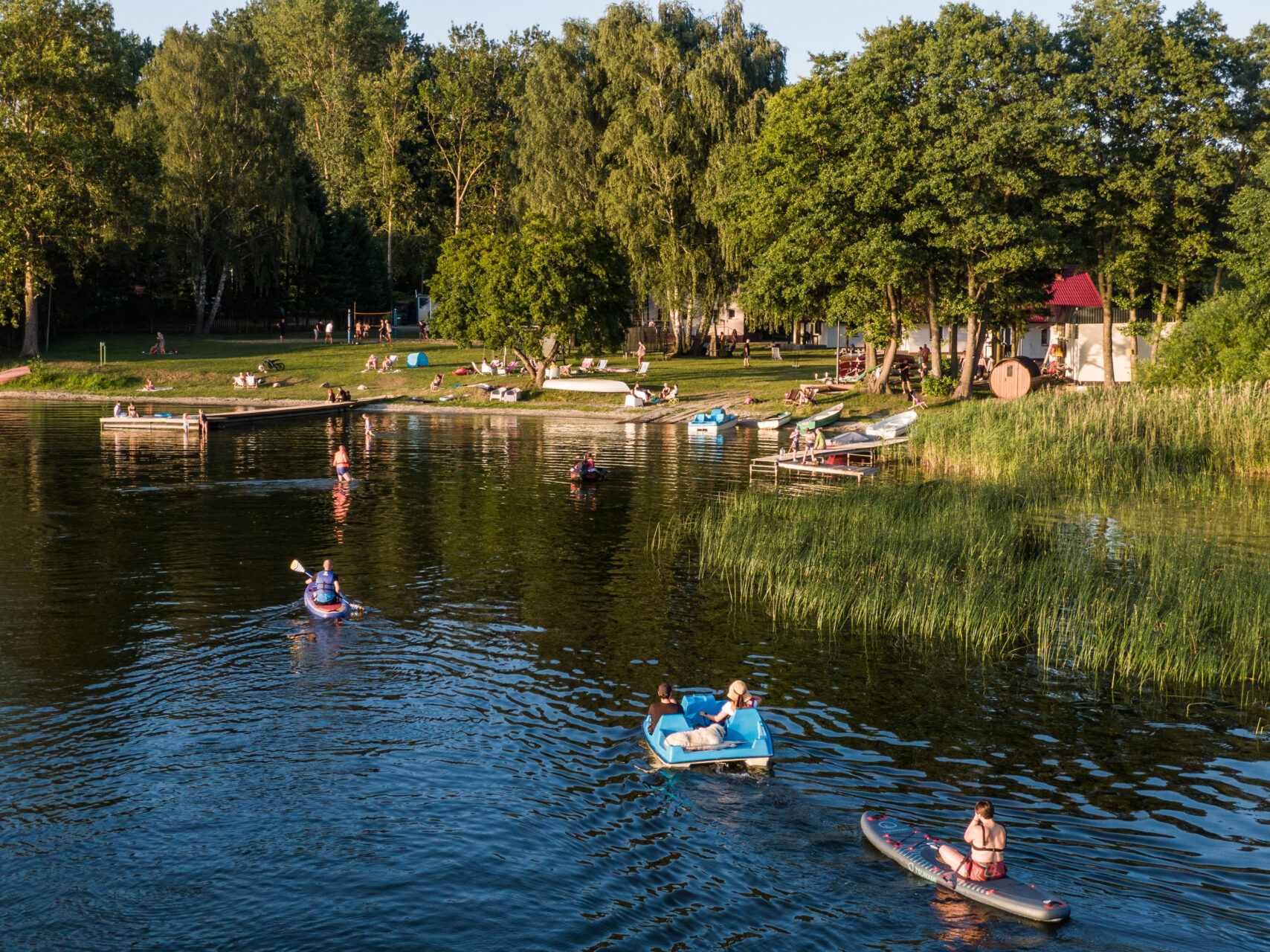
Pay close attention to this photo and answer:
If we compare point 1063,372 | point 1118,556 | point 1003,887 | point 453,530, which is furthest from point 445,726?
point 1063,372

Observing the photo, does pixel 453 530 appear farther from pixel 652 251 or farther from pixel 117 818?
pixel 652 251

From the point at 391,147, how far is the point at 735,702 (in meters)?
93.9

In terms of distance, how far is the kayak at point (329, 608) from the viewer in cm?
2284

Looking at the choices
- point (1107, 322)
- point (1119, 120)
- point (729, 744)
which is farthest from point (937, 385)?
point (729, 744)

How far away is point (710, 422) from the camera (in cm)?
5688

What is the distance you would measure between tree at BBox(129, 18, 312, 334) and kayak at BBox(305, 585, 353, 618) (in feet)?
223

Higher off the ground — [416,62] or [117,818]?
[416,62]

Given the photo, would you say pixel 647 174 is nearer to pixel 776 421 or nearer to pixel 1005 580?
pixel 776 421

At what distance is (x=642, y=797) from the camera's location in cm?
1523

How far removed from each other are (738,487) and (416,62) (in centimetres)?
7753

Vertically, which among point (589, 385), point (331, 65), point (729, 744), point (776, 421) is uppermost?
point (331, 65)

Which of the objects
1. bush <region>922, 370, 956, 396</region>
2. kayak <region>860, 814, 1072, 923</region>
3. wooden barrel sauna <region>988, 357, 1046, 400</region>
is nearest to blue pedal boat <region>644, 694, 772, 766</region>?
kayak <region>860, 814, 1072, 923</region>

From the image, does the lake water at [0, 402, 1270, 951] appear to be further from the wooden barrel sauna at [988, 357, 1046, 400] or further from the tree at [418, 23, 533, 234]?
the tree at [418, 23, 533, 234]

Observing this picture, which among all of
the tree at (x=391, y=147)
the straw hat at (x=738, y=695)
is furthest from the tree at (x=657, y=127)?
the straw hat at (x=738, y=695)
